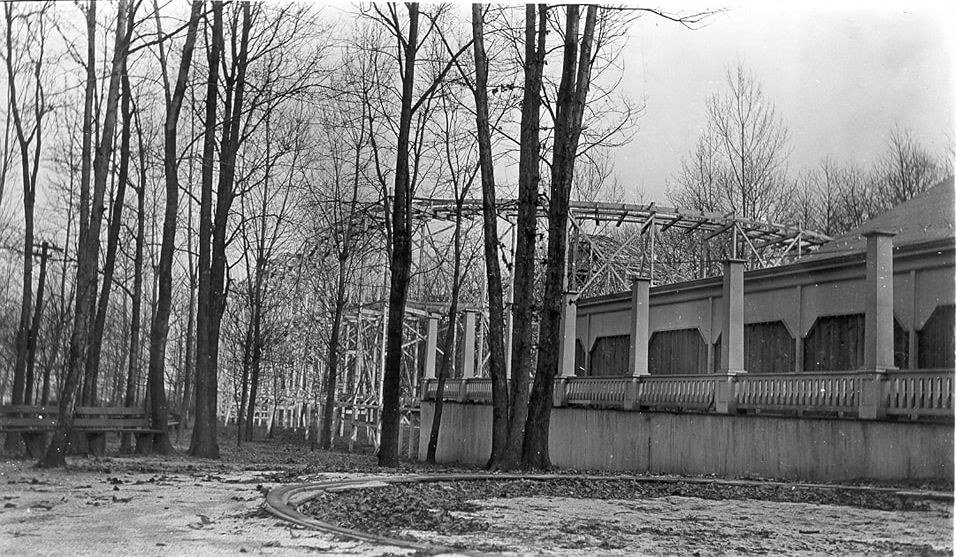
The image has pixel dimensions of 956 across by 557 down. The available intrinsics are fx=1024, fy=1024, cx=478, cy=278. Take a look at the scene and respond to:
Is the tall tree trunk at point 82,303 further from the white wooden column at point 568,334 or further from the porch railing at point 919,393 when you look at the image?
the white wooden column at point 568,334

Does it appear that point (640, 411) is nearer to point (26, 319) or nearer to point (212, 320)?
point (212, 320)

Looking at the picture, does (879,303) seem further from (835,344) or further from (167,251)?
(167,251)

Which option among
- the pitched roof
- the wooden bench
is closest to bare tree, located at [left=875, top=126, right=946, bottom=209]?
the pitched roof

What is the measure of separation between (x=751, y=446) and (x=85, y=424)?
12.2 meters

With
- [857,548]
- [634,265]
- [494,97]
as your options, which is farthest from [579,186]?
[857,548]

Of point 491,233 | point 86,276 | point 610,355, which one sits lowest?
point 610,355

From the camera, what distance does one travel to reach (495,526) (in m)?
8.46

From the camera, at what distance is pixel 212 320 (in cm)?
2177

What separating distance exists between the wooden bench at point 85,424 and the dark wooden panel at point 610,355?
12358 millimetres

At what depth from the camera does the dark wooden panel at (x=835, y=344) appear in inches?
737

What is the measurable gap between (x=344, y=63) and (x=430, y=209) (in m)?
7.37

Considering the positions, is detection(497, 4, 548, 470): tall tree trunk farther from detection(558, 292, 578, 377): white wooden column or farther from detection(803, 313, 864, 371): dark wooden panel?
detection(558, 292, 578, 377): white wooden column

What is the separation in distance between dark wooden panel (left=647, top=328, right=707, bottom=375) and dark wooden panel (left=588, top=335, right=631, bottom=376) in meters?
1.00

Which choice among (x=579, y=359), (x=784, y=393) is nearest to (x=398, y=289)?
(x=784, y=393)
